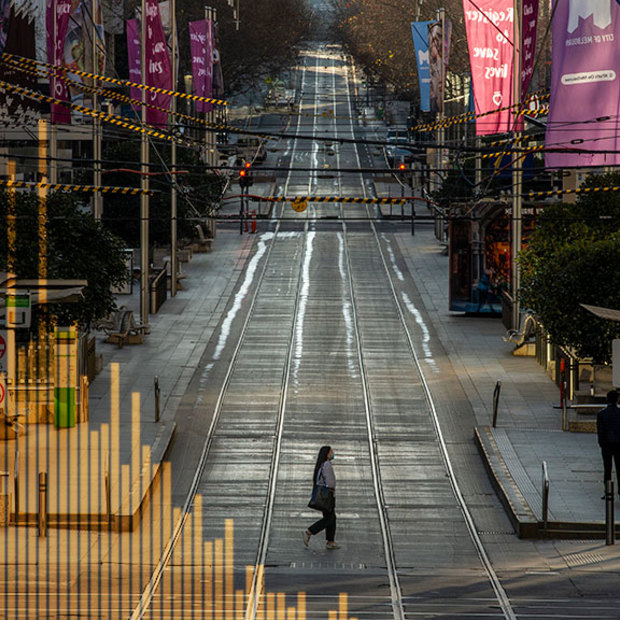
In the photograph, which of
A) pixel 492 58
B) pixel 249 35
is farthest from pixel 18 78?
pixel 249 35

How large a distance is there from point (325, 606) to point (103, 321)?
26.0 meters

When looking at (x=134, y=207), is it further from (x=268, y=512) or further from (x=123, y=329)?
(x=268, y=512)

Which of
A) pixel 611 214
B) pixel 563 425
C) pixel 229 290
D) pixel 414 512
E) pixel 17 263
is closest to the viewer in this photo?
pixel 414 512

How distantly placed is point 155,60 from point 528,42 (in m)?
11.2

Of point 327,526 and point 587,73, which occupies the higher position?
point 587,73

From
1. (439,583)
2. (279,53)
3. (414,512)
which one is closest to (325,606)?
(439,583)

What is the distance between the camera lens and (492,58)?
3909cm

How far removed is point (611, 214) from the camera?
40531 mm

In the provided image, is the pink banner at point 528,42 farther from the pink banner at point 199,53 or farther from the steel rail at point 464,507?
the pink banner at point 199,53

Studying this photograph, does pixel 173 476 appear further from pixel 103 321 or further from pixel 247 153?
pixel 247 153

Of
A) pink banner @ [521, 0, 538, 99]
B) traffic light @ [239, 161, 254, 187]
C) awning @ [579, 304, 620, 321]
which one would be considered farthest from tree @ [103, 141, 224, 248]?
awning @ [579, 304, 620, 321]

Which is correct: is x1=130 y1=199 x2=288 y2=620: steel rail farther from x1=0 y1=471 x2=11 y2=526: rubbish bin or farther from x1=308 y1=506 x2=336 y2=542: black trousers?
x1=0 y1=471 x2=11 y2=526: rubbish bin

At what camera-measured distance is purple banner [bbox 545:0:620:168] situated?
81.9ft

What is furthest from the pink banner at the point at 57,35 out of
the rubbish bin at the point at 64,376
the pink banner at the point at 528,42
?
the pink banner at the point at 528,42
